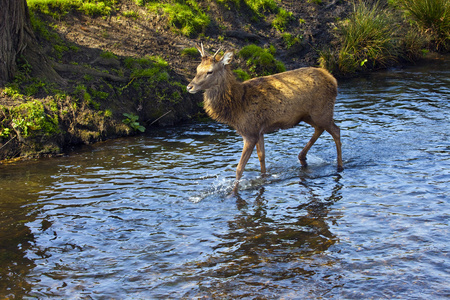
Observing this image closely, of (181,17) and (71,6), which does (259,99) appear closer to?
(181,17)

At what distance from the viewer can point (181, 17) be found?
15.7 meters

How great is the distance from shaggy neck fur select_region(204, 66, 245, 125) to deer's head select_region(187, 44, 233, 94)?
8 centimetres

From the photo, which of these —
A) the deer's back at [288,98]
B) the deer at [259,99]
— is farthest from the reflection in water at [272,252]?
the deer's back at [288,98]

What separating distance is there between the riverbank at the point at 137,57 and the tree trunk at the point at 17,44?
22cm

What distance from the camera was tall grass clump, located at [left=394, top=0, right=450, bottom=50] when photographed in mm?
17969

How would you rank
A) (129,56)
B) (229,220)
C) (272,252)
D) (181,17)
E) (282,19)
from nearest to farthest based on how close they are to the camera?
(272,252) < (229,220) < (129,56) < (181,17) < (282,19)

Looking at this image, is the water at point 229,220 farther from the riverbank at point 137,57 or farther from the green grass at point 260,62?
the green grass at point 260,62

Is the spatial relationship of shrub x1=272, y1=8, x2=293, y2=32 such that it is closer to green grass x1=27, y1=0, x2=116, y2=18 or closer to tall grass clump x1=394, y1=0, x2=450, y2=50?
tall grass clump x1=394, y1=0, x2=450, y2=50

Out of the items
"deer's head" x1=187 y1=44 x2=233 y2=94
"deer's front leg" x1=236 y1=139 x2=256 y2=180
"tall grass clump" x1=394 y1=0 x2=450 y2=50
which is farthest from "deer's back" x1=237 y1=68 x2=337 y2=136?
"tall grass clump" x1=394 y1=0 x2=450 y2=50

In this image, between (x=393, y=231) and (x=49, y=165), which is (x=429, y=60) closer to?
(x=393, y=231)

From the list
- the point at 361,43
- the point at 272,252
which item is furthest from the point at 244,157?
the point at 361,43

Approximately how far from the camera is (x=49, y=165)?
9523mm

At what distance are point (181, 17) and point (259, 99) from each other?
26.6ft

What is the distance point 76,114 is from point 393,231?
763 cm
